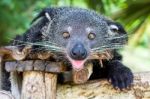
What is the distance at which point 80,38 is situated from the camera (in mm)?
4082

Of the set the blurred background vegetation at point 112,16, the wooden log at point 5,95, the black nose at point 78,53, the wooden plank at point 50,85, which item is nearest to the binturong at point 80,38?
the black nose at point 78,53

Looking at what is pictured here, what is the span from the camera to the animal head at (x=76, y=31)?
4.09m

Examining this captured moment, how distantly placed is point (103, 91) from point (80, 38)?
45cm

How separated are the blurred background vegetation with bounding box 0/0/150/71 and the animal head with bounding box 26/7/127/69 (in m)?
0.58

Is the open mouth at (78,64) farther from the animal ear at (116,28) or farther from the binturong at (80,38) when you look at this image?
the animal ear at (116,28)

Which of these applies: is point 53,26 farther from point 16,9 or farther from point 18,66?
point 16,9

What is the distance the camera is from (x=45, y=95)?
3.85 metres

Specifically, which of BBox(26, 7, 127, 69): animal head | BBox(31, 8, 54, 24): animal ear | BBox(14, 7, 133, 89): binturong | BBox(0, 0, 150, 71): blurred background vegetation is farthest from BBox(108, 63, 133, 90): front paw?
BBox(0, 0, 150, 71): blurred background vegetation

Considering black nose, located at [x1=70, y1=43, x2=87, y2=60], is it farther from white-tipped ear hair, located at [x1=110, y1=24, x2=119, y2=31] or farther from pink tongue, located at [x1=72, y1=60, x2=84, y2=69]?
white-tipped ear hair, located at [x1=110, y1=24, x2=119, y2=31]

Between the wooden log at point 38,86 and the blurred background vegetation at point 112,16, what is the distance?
96 cm

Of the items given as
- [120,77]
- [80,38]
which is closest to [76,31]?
[80,38]

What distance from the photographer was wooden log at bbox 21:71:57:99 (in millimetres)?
3826

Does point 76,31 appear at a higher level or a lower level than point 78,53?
higher

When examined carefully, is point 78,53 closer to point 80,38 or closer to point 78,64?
point 78,64
